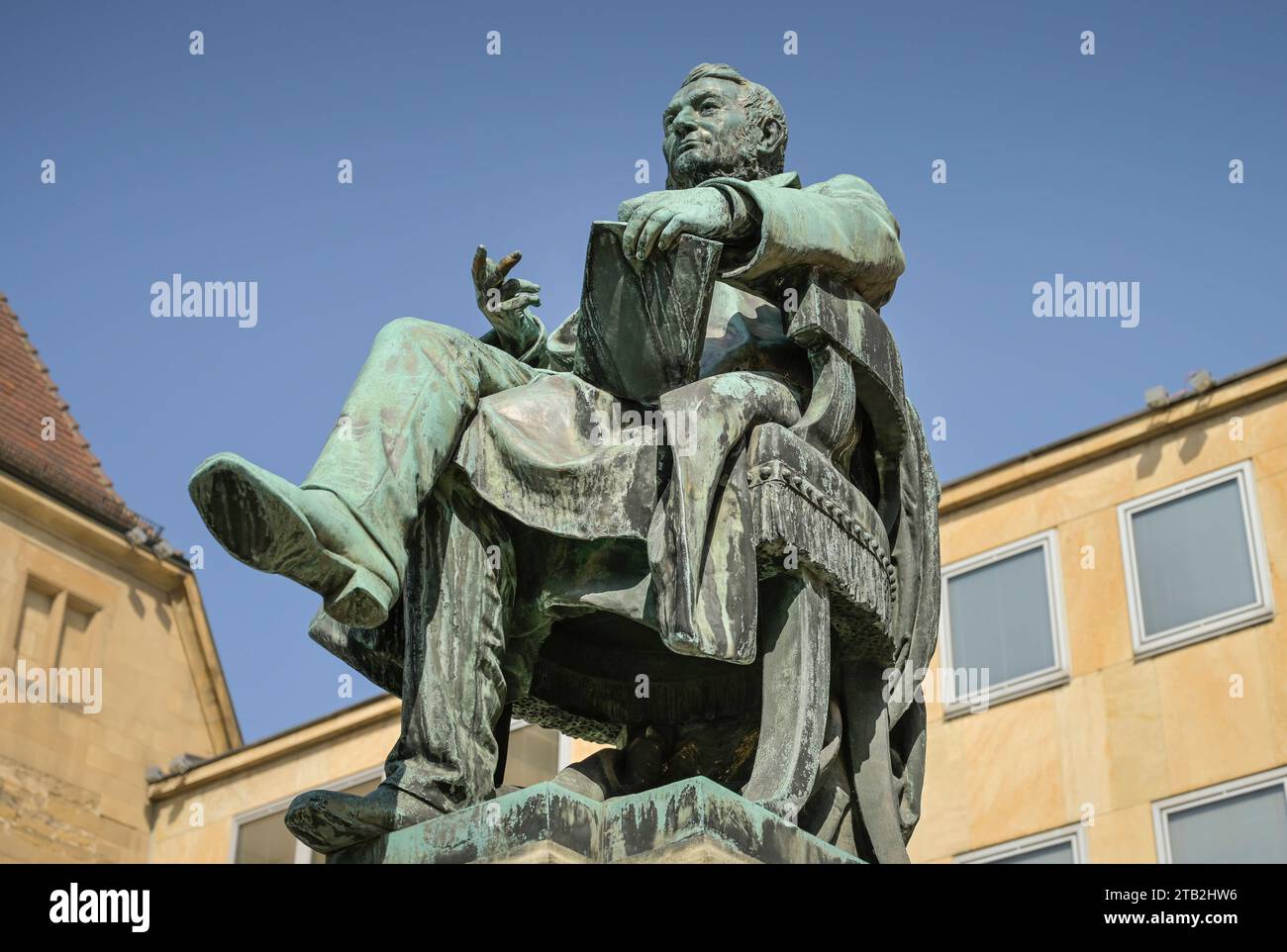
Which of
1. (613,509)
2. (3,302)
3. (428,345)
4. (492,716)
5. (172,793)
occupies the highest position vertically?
(3,302)

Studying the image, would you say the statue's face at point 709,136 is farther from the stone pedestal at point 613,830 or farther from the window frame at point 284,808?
the window frame at point 284,808

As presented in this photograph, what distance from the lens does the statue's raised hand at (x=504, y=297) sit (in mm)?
8109

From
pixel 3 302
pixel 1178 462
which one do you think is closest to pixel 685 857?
pixel 1178 462

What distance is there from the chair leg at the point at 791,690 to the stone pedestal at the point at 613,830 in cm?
33

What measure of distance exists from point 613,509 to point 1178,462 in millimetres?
16481

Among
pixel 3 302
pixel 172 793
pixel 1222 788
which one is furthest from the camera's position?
pixel 3 302

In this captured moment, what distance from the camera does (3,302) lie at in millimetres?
38125

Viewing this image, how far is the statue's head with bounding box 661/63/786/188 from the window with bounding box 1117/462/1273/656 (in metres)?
14.5

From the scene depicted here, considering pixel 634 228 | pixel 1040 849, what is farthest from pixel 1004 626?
pixel 634 228

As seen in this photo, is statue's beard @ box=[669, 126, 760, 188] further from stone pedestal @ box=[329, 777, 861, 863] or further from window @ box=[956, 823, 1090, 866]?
window @ box=[956, 823, 1090, 866]

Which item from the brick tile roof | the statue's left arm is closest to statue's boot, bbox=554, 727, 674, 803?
the statue's left arm

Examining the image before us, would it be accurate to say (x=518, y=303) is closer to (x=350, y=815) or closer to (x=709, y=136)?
(x=709, y=136)

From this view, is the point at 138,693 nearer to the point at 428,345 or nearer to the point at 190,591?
the point at 190,591

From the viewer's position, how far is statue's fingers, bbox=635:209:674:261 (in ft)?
23.8
